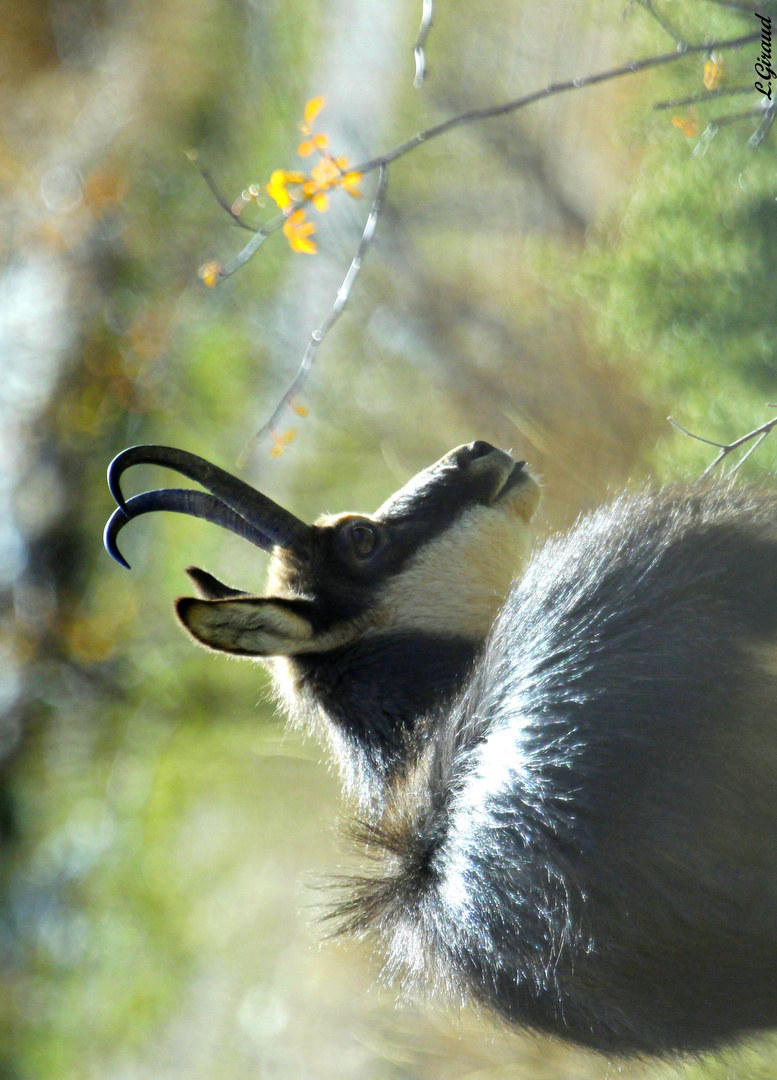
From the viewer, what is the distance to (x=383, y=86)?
407cm

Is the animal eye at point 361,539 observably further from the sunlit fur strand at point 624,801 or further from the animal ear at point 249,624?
the sunlit fur strand at point 624,801

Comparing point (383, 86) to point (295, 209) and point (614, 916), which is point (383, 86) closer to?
point (295, 209)

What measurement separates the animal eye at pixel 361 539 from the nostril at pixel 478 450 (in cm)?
28

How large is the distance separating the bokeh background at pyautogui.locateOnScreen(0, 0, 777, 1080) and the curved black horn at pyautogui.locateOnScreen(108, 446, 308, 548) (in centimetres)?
139

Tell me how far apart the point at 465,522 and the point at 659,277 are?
1.39 metres

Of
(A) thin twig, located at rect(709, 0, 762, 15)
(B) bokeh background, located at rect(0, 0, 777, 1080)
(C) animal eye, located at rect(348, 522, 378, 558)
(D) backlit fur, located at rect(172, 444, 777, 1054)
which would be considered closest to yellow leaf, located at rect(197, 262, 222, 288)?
(C) animal eye, located at rect(348, 522, 378, 558)

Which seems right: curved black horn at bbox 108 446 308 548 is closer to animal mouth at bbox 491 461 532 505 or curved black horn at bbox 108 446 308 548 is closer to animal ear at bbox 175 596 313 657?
animal ear at bbox 175 596 313 657

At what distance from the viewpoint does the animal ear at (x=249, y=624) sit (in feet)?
4.89

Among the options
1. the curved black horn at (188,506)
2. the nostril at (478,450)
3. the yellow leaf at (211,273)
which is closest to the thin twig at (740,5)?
the nostril at (478,450)

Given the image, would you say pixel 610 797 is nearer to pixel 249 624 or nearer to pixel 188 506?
pixel 249 624

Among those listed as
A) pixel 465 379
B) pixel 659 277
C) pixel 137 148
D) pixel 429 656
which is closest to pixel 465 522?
pixel 429 656

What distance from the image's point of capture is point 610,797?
1.14m

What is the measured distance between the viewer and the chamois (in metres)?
1.14

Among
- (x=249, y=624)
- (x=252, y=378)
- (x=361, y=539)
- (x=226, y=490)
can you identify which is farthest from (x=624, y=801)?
(x=252, y=378)
